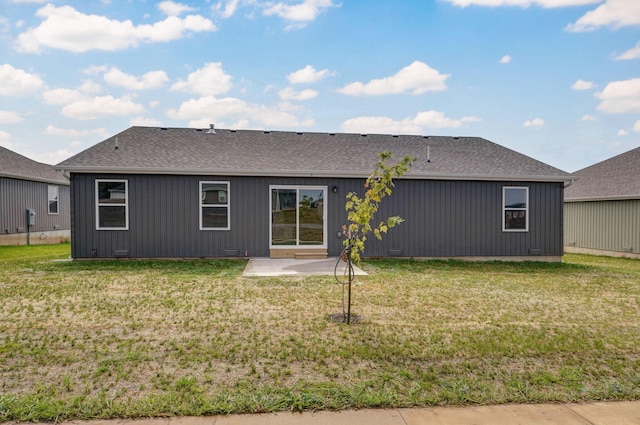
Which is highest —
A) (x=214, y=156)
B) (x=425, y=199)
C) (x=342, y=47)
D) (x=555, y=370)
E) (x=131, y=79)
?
(x=342, y=47)

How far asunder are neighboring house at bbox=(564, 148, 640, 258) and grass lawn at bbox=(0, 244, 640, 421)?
860cm

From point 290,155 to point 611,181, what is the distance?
523 inches

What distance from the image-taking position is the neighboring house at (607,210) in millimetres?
14531

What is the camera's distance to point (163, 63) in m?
14.0

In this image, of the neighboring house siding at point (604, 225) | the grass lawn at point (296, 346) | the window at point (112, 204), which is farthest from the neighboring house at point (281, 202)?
the neighboring house siding at point (604, 225)

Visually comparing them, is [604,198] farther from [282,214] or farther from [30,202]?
[30,202]

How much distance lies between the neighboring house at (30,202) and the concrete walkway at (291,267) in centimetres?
903

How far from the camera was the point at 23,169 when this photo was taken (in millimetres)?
17281

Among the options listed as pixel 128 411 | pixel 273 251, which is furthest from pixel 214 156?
pixel 128 411

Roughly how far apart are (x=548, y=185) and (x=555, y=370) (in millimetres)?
10140

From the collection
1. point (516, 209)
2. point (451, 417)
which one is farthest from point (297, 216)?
point (451, 417)

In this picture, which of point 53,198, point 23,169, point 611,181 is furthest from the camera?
point 53,198

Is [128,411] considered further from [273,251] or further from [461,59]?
[461,59]

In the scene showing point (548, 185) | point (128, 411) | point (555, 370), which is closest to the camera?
point (128, 411)
